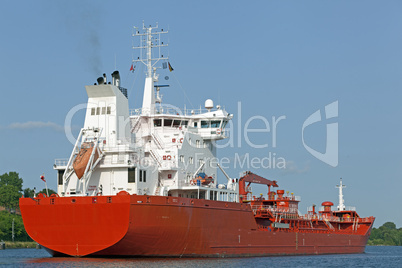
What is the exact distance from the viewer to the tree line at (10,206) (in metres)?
65.8

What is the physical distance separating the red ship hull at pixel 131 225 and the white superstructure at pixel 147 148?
1.62 meters

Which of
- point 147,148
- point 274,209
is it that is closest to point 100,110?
point 147,148

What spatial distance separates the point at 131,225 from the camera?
103ft

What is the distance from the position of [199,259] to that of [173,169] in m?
5.16

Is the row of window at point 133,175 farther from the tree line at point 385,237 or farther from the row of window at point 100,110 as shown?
the tree line at point 385,237

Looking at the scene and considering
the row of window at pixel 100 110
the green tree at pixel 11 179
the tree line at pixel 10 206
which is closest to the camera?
the row of window at pixel 100 110

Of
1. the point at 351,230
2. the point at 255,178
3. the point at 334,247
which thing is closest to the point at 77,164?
the point at 255,178

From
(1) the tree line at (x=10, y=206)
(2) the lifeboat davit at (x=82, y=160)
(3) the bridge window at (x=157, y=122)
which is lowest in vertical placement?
(1) the tree line at (x=10, y=206)

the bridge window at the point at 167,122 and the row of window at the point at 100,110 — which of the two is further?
the bridge window at the point at 167,122

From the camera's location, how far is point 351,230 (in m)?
53.9

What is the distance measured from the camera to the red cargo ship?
32.1 meters

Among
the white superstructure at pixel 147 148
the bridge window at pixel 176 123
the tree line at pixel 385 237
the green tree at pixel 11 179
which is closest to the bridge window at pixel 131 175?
the white superstructure at pixel 147 148

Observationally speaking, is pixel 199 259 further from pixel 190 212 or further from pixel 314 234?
pixel 314 234

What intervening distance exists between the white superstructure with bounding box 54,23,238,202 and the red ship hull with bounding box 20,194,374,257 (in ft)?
5.32
